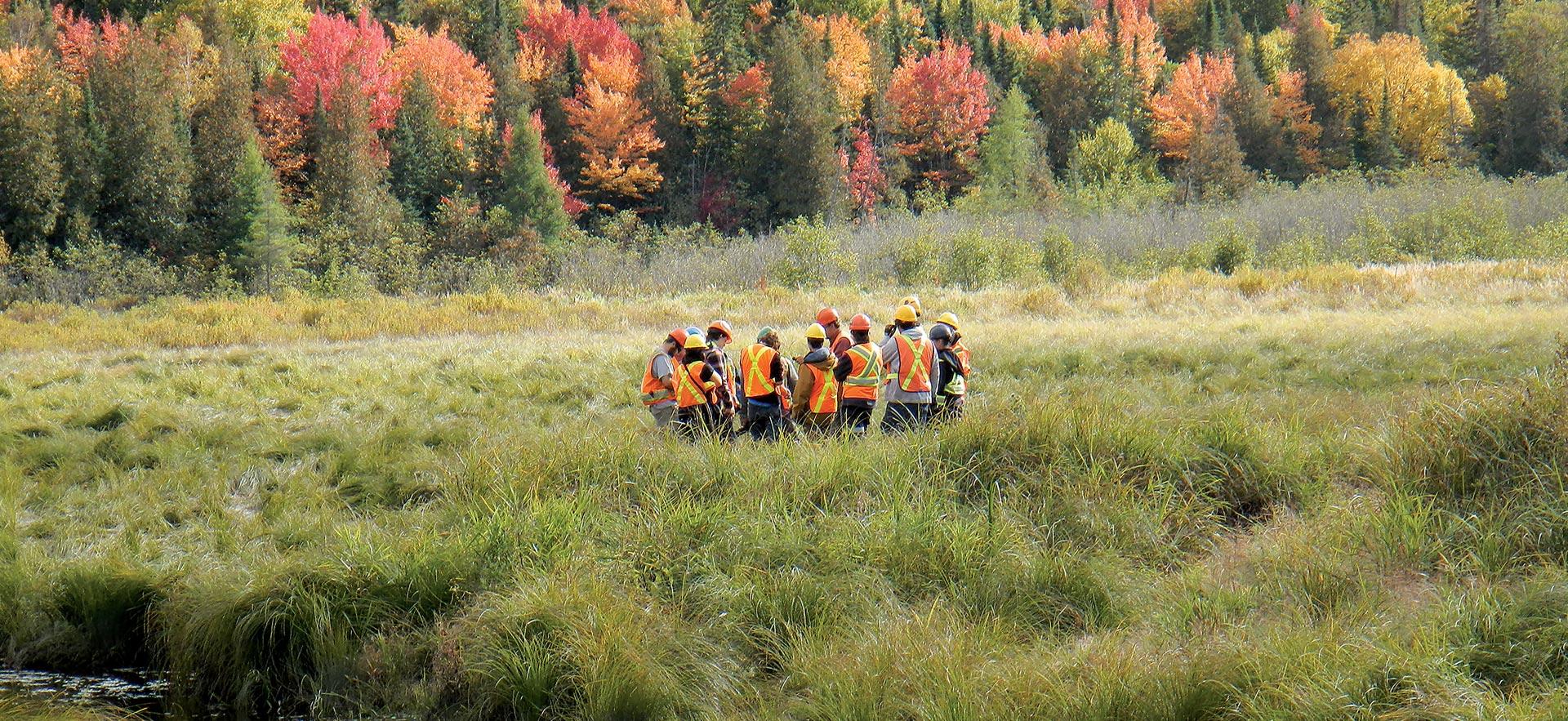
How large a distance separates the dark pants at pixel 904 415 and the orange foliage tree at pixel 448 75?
49088mm

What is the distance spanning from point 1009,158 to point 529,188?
25.4 meters

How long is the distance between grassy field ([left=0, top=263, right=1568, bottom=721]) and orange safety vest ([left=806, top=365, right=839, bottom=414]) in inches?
49.4

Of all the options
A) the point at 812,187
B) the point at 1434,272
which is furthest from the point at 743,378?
the point at 812,187

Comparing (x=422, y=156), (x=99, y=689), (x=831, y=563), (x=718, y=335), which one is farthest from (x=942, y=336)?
(x=422, y=156)

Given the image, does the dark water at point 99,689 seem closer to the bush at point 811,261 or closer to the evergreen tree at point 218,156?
the bush at point 811,261

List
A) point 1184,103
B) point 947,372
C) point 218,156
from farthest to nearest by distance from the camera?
point 1184,103 → point 218,156 → point 947,372

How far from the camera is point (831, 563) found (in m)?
8.38

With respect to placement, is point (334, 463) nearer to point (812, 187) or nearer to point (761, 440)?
point (761, 440)

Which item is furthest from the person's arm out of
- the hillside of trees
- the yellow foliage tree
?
the yellow foliage tree

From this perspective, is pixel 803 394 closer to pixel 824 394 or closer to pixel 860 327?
pixel 824 394

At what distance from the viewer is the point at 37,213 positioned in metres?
43.2

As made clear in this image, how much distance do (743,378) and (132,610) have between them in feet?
17.4

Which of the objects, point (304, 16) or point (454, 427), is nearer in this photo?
point (454, 427)

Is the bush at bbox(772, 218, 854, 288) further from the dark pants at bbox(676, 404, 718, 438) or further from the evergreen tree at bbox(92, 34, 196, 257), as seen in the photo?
the dark pants at bbox(676, 404, 718, 438)
